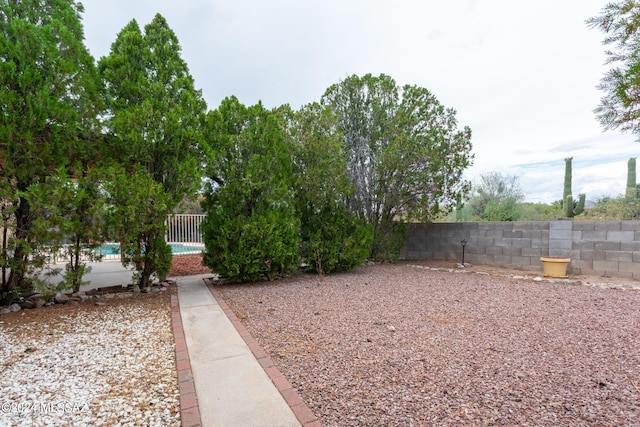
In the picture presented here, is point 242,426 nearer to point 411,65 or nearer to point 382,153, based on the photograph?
point 382,153

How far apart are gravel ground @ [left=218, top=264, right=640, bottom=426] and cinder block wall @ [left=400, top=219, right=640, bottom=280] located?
4.77ft

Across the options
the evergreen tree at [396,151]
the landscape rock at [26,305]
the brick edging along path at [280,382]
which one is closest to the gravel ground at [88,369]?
the landscape rock at [26,305]

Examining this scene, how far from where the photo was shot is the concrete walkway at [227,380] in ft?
6.26

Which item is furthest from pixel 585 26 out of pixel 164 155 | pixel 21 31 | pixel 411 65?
pixel 21 31

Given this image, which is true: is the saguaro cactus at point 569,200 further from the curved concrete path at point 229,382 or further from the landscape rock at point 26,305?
the landscape rock at point 26,305

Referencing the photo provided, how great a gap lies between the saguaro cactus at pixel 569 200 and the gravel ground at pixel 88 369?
377 inches

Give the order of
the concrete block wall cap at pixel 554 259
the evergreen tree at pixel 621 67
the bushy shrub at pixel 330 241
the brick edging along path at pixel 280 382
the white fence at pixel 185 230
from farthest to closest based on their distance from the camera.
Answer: the white fence at pixel 185 230
the bushy shrub at pixel 330 241
the concrete block wall cap at pixel 554 259
the evergreen tree at pixel 621 67
the brick edging along path at pixel 280 382

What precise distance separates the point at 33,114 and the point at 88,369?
3327 millimetres

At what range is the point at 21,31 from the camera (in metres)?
3.97

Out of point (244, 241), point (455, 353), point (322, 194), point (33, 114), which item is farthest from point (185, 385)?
point (322, 194)

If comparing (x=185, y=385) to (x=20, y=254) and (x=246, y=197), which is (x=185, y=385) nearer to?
(x=20, y=254)

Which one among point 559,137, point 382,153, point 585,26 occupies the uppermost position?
point 585,26

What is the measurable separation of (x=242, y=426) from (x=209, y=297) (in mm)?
3537

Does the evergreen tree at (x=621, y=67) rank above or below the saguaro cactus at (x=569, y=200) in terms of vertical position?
above
